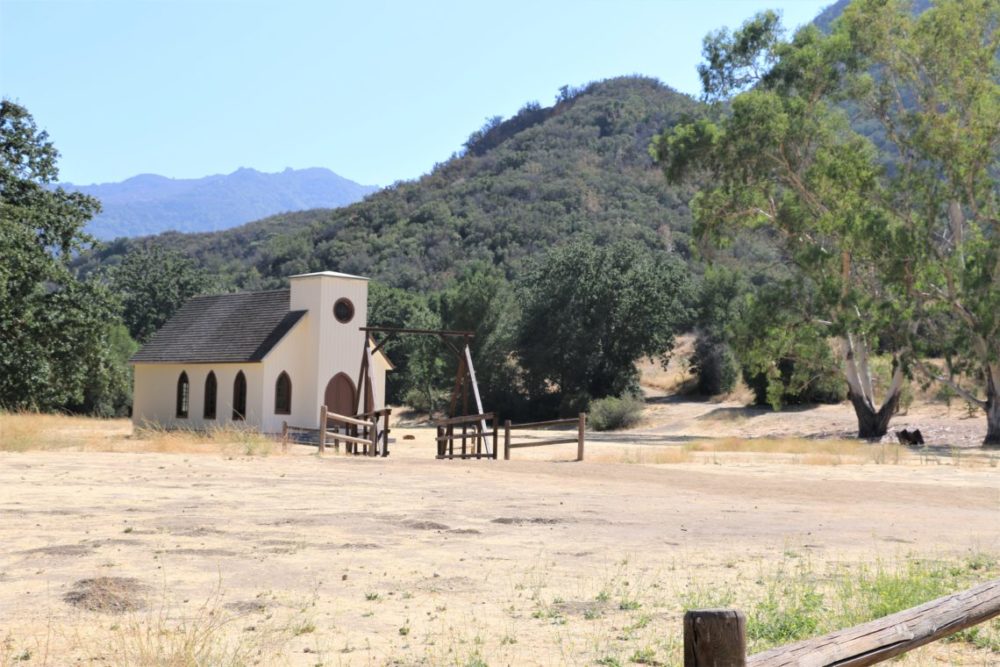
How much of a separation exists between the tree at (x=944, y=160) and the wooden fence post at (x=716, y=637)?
3613cm

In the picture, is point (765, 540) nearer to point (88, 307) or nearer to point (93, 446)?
point (93, 446)

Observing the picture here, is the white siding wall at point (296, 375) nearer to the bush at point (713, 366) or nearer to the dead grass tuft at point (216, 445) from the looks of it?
the dead grass tuft at point (216, 445)

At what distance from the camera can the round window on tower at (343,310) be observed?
135ft

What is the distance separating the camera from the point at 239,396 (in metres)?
41.3

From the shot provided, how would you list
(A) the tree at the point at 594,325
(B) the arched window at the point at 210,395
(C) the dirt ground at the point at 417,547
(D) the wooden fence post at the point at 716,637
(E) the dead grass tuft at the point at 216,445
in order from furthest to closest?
1. (A) the tree at the point at 594,325
2. (B) the arched window at the point at 210,395
3. (E) the dead grass tuft at the point at 216,445
4. (C) the dirt ground at the point at 417,547
5. (D) the wooden fence post at the point at 716,637

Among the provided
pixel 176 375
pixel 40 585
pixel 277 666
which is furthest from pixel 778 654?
pixel 176 375

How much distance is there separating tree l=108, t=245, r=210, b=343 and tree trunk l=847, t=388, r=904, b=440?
174 ft

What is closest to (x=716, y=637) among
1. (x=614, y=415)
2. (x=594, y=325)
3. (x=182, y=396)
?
(x=182, y=396)

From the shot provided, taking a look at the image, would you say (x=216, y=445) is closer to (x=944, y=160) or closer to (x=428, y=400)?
(x=944, y=160)

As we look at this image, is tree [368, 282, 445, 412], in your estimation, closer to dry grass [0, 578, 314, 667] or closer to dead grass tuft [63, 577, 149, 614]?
dead grass tuft [63, 577, 149, 614]

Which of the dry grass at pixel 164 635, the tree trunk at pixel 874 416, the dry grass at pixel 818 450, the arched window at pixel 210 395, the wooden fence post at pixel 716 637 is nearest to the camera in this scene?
the wooden fence post at pixel 716 637

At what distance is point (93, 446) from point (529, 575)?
62.1 feet

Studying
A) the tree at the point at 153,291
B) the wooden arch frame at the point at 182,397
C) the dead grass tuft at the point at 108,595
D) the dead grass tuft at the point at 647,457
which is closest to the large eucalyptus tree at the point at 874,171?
the dead grass tuft at the point at 647,457

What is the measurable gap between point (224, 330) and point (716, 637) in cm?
4091
